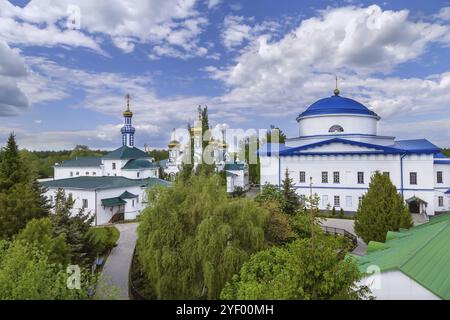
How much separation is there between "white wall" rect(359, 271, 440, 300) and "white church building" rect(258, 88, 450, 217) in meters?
17.1

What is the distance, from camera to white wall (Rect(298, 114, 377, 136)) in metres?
32.8

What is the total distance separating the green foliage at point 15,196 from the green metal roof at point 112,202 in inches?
300

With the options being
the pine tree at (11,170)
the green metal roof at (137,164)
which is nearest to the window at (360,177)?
the green metal roof at (137,164)

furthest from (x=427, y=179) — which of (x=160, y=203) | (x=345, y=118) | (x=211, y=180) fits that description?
(x=160, y=203)

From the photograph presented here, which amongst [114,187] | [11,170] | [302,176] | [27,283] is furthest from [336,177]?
[27,283]

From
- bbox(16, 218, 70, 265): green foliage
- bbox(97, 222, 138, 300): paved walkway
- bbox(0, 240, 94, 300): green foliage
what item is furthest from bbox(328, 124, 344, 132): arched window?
bbox(0, 240, 94, 300): green foliage

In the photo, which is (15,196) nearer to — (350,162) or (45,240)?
(45,240)

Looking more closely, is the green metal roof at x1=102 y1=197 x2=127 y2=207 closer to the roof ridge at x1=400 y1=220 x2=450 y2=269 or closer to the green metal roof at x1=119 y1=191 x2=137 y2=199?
the green metal roof at x1=119 y1=191 x2=137 y2=199

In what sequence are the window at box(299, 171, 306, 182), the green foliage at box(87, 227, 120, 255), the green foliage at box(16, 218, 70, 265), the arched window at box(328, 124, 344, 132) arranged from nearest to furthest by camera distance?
the green foliage at box(16, 218, 70, 265) → the green foliage at box(87, 227, 120, 255) → the window at box(299, 171, 306, 182) → the arched window at box(328, 124, 344, 132)

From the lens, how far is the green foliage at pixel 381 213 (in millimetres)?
16047

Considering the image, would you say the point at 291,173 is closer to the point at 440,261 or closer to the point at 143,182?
the point at 143,182

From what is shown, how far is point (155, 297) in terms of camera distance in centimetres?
1162

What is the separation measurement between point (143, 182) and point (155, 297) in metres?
19.4
